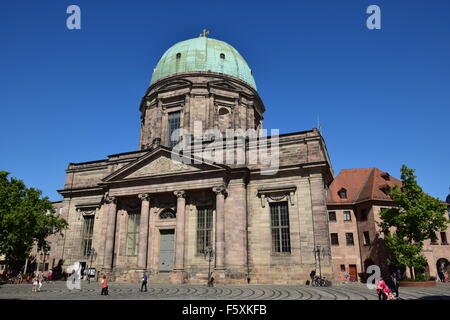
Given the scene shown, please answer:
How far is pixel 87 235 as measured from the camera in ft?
126

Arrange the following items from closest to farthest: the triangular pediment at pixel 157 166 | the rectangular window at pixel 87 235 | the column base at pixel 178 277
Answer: the column base at pixel 178 277 < the triangular pediment at pixel 157 166 < the rectangular window at pixel 87 235

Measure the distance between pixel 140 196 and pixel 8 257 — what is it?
44.3 feet

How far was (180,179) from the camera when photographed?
107ft

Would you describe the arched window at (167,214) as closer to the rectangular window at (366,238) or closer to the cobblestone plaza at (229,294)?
the cobblestone plaza at (229,294)

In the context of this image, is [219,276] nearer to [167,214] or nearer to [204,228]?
[204,228]

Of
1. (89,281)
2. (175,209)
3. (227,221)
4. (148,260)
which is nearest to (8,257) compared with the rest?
(89,281)

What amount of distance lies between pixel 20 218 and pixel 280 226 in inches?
915

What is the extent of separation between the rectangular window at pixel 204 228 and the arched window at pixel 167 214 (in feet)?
9.11

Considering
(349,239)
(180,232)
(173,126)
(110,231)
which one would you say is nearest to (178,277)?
(180,232)

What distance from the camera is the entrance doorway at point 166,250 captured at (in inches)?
1273

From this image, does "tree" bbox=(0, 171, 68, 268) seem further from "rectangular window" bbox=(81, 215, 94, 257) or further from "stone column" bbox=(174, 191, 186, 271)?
"stone column" bbox=(174, 191, 186, 271)

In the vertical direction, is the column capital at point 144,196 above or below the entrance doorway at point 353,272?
above

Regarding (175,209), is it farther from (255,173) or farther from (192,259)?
(255,173)

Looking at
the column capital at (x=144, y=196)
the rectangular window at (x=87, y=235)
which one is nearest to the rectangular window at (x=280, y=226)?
the column capital at (x=144, y=196)
